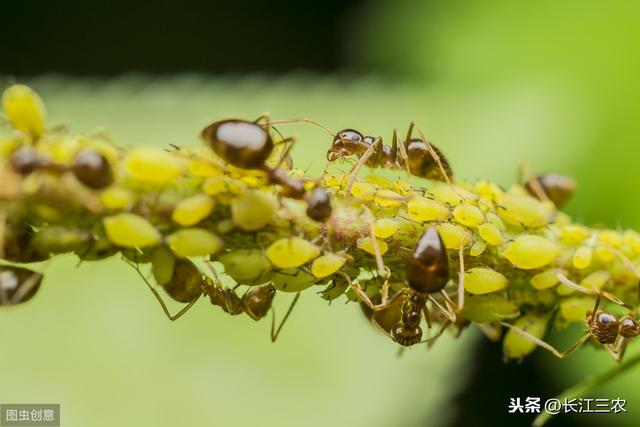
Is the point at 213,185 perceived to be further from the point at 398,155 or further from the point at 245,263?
the point at 398,155

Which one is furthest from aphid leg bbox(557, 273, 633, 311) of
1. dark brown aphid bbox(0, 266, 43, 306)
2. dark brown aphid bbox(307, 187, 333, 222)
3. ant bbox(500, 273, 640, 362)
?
dark brown aphid bbox(0, 266, 43, 306)

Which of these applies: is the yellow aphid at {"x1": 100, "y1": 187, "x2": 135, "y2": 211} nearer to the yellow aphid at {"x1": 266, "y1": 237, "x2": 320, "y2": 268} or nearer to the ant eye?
the yellow aphid at {"x1": 266, "y1": 237, "x2": 320, "y2": 268}

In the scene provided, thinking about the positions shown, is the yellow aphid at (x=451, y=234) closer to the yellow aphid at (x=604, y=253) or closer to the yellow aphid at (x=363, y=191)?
the yellow aphid at (x=363, y=191)

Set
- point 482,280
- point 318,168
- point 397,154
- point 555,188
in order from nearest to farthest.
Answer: point 482,280 < point 397,154 < point 555,188 < point 318,168

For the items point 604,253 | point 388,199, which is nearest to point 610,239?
point 604,253

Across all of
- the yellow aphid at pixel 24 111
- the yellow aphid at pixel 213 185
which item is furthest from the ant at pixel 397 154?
the yellow aphid at pixel 24 111
